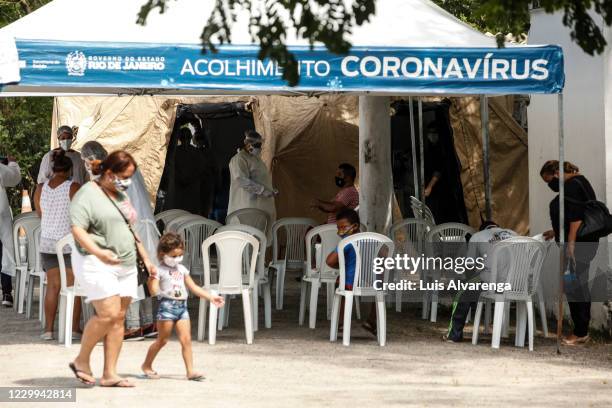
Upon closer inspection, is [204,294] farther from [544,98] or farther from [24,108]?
[24,108]

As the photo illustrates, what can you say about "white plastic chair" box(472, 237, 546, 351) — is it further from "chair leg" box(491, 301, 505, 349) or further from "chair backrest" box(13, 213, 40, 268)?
"chair backrest" box(13, 213, 40, 268)

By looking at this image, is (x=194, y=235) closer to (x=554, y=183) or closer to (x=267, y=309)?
(x=267, y=309)

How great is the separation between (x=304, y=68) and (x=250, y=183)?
14.6ft

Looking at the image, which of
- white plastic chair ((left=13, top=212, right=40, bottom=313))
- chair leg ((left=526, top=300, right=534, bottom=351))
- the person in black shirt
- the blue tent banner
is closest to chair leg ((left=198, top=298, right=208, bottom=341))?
the blue tent banner

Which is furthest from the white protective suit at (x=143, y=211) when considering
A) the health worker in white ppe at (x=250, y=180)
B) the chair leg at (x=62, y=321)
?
the health worker in white ppe at (x=250, y=180)

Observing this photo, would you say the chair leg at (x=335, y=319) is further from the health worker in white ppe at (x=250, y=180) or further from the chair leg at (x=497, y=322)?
the health worker in white ppe at (x=250, y=180)

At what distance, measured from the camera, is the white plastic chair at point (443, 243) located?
1294cm

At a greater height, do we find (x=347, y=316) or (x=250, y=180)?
(x=250, y=180)

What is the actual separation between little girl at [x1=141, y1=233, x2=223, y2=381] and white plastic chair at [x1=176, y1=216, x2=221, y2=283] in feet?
12.7

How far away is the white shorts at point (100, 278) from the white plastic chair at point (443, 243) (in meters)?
5.01

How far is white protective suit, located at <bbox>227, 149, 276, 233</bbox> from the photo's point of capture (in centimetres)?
1482

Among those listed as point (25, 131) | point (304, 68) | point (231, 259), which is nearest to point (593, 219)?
point (304, 68)

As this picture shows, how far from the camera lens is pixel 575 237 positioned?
11.2 metres

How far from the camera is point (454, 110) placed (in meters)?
19.8
